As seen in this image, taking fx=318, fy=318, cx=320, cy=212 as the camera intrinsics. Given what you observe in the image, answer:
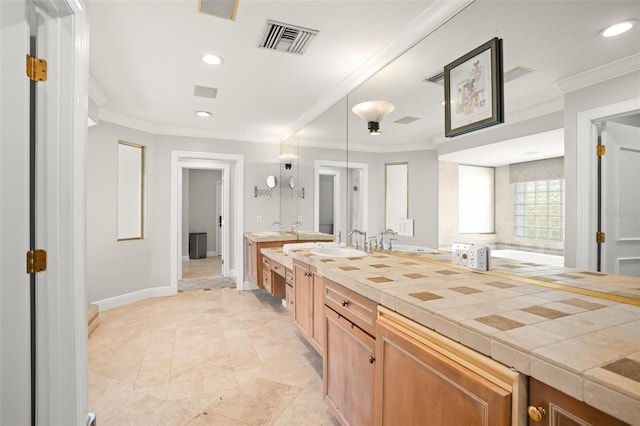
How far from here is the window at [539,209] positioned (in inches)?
53.1

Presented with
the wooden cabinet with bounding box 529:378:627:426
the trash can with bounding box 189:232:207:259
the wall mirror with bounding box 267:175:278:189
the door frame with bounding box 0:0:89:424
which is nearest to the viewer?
the wooden cabinet with bounding box 529:378:627:426

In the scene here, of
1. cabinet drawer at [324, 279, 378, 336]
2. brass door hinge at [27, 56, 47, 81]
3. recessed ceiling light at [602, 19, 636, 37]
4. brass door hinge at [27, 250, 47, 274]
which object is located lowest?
cabinet drawer at [324, 279, 378, 336]

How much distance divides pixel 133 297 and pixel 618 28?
515 cm

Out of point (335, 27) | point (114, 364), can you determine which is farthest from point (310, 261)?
point (114, 364)

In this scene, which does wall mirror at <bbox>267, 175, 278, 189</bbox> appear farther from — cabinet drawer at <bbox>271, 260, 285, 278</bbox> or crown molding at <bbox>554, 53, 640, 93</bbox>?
crown molding at <bbox>554, 53, 640, 93</bbox>

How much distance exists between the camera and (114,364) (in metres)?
2.56

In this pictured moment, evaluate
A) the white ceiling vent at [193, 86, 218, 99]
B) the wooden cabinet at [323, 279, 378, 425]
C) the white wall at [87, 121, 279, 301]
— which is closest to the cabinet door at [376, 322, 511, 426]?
the wooden cabinet at [323, 279, 378, 425]

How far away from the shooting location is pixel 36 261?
4.26 feet

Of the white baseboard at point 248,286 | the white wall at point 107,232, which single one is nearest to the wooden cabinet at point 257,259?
the white baseboard at point 248,286

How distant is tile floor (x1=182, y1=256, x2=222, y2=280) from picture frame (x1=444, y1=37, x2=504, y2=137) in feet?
17.4

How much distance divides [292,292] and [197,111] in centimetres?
264

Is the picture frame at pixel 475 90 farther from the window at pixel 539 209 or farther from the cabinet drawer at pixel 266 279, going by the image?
the cabinet drawer at pixel 266 279

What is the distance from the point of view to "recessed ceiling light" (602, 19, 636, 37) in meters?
1.10

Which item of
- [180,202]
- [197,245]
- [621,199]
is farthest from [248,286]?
[621,199]
